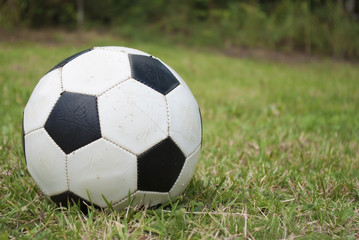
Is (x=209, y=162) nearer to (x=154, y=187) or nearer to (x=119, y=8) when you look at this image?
(x=154, y=187)

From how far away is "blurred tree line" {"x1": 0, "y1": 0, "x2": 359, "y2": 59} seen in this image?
34.4 ft

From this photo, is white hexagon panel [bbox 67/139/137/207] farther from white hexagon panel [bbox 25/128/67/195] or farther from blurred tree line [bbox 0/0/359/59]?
blurred tree line [bbox 0/0/359/59]

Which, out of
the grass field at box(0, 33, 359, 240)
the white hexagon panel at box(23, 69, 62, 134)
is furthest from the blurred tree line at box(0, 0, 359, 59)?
the white hexagon panel at box(23, 69, 62, 134)

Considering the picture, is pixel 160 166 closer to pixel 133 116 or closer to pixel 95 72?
pixel 133 116

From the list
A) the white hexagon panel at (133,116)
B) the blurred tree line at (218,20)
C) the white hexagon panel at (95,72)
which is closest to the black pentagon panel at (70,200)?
the white hexagon panel at (133,116)

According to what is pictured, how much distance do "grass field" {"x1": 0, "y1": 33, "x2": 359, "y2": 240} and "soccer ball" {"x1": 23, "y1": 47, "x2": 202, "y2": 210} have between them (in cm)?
14

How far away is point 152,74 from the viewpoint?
1.94m

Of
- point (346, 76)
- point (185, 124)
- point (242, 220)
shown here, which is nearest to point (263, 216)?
point (242, 220)

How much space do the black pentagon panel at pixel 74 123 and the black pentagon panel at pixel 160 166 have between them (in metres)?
0.26

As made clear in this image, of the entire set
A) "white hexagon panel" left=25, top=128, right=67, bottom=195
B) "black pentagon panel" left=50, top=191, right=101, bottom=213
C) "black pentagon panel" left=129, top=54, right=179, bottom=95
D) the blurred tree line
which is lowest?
the blurred tree line

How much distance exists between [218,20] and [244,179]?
1128 cm

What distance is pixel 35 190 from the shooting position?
2.13 m

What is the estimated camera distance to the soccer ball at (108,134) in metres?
1.73

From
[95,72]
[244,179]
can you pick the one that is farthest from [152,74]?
[244,179]
